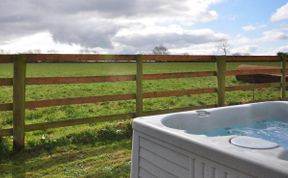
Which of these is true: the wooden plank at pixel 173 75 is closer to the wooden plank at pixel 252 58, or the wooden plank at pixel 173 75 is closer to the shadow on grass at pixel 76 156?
the wooden plank at pixel 252 58

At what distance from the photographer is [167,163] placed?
2.32 meters

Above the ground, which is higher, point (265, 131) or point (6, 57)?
point (6, 57)

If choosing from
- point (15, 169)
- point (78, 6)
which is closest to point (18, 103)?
point (15, 169)

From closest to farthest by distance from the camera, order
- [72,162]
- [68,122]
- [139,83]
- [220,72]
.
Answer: [72,162], [68,122], [139,83], [220,72]

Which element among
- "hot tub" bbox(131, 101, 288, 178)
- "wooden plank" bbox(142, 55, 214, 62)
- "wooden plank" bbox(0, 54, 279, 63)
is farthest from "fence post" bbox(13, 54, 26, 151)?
"hot tub" bbox(131, 101, 288, 178)

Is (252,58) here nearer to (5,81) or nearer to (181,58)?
(181,58)

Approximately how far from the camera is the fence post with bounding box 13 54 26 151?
3881 millimetres

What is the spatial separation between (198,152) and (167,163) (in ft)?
1.13

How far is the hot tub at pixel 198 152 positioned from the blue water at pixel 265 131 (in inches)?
8.8

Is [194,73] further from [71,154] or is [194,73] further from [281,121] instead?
[71,154]

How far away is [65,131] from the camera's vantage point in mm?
4535

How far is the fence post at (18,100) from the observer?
153 inches

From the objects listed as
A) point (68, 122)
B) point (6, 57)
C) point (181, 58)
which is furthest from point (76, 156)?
point (181, 58)

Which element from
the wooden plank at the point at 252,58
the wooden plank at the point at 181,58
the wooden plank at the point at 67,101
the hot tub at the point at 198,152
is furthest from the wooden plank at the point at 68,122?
the wooden plank at the point at 252,58
